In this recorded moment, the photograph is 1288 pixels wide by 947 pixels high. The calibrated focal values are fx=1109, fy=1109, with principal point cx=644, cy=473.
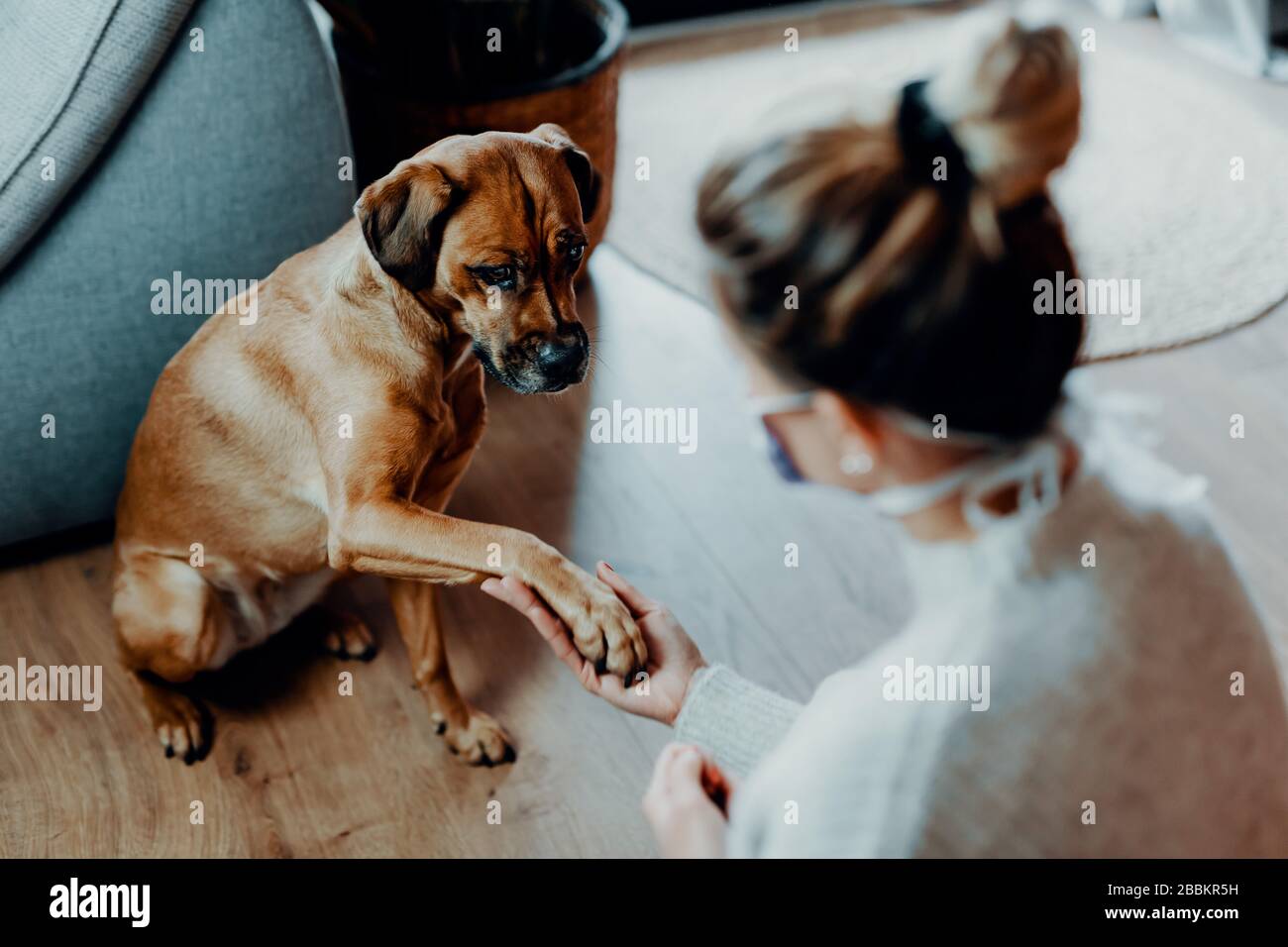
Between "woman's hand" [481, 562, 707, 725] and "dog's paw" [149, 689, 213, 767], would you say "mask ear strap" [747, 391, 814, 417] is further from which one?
"dog's paw" [149, 689, 213, 767]

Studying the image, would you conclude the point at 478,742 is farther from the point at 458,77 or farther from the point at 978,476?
the point at 458,77

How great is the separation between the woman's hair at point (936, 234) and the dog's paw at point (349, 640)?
130cm

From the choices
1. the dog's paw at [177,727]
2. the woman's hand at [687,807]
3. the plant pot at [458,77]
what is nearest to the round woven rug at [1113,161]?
the plant pot at [458,77]

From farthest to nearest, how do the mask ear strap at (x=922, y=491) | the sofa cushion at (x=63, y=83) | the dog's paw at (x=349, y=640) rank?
1. the dog's paw at (x=349, y=640)
2. the sofa cushion at (x=63, y=83)
3. the mask ear strap at (x=922, y=491)

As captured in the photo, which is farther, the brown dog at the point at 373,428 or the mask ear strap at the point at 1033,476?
the brown dog at the point at 373,428

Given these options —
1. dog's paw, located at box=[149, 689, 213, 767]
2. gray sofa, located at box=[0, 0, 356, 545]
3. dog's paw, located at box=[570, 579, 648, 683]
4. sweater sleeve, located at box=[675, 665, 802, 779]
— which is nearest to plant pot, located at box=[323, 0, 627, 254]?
gray sofa, located at box=[0, 0, 356, 545]

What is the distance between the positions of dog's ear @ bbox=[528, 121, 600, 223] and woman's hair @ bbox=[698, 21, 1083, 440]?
25.1 inches

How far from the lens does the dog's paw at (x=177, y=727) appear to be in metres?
1.74

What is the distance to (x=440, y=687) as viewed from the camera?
5.74ft

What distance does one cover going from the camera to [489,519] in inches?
83.7

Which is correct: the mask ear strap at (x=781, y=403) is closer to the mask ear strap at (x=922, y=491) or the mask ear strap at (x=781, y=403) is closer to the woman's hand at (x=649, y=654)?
the mask ear strap at (x=922, y=491)

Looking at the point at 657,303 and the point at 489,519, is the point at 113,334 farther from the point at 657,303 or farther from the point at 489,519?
the point at 657,303
